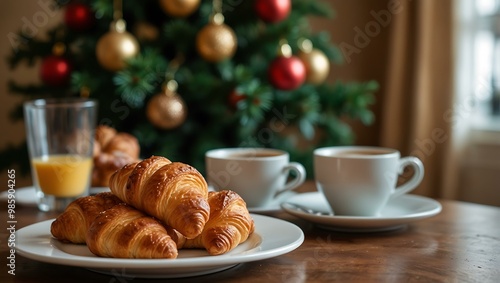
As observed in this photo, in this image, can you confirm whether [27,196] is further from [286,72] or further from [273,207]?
[286,72]

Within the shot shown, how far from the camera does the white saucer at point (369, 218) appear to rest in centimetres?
97

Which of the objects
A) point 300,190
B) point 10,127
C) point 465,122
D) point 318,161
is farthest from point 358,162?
point 10,127

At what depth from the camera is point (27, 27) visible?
3.27 m

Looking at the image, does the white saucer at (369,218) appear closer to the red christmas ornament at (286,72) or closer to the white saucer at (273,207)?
the white saucer at (273,207)

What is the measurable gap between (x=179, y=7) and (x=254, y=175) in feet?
3.52

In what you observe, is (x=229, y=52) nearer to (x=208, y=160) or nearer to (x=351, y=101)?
(x=351, y=101)

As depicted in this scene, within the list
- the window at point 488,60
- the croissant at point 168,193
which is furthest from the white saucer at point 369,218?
the window at point 488,60

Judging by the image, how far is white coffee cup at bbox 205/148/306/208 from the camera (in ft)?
3.71

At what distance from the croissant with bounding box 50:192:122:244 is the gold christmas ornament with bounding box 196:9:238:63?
1260 mm

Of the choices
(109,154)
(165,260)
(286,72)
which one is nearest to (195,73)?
(286,72)

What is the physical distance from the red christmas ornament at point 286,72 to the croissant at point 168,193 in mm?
1310

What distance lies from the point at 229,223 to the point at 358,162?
33 cm

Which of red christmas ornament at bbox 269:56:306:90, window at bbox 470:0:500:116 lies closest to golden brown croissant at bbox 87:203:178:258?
red christmas ornament at bbox 269:56:306:90

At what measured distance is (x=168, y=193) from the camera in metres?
0.77
